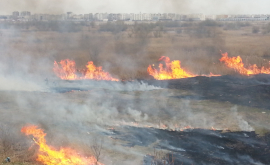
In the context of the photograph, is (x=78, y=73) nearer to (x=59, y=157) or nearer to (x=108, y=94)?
(x=108, y=94)

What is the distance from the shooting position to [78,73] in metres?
28.5

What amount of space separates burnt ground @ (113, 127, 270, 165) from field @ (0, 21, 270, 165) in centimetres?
28

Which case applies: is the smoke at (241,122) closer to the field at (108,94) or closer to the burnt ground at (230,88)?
the field at (108,94)

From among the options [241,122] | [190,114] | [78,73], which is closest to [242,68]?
[190,114]

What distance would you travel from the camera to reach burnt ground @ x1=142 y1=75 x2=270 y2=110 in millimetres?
19413

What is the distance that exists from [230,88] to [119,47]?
19696 millimetres

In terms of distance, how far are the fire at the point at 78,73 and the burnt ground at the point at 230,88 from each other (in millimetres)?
4600

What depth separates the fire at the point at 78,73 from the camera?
27.3 m

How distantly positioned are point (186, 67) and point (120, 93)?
1223 cm

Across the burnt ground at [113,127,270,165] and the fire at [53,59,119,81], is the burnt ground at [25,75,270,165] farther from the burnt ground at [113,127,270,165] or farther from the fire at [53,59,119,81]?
the fire at [53,59,119,81]

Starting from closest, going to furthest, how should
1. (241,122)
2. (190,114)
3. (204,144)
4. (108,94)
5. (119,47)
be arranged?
(204,144) → (241,122) → (190,114) → (108,94) → (119,47)

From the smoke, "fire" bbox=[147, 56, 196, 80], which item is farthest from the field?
"fire" bbox=[147, 56, 196, 80]

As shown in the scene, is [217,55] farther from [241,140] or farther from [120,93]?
[241,140]

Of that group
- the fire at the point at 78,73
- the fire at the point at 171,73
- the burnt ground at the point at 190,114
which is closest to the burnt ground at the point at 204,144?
the burnt ground at the point at 190,114
